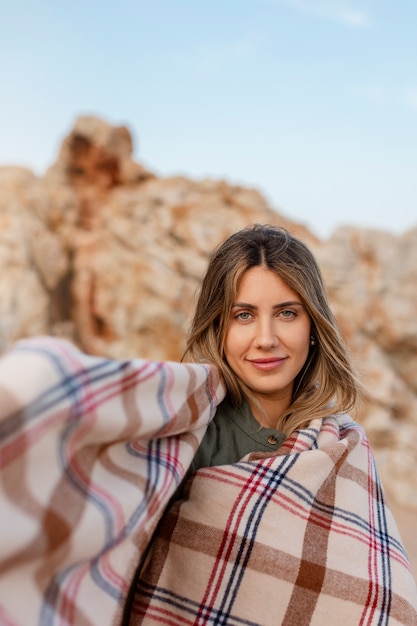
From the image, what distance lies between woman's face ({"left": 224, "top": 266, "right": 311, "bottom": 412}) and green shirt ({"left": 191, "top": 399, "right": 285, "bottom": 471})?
101 mm

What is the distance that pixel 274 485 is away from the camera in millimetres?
1321

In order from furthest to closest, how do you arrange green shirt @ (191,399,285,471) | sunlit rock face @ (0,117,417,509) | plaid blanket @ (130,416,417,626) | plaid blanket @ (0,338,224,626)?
sunlit rock face @ (0,117,417,509)
green shirt @ (191,399,285,471)
plaid blanket @ (130,416,417,626)
plaid blanket @ (0,338,224,626)

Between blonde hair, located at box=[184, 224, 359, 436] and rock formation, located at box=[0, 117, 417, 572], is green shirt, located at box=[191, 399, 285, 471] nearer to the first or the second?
blonde hair, located at box=[184, 224, 359, 436]

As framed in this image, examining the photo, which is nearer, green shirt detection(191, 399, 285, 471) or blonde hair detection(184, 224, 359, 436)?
green shirt detection(191, 399, 285, 471)

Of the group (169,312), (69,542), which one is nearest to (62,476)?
(69,542)

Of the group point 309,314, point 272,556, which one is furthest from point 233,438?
point 309,314

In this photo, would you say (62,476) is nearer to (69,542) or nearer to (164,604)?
(69,542)

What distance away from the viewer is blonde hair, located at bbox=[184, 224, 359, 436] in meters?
1.63

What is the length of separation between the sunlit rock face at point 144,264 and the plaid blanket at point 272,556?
555cm

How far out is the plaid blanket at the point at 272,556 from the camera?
4.02 feet

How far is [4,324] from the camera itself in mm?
7137

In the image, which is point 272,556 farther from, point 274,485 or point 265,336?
point 265,336

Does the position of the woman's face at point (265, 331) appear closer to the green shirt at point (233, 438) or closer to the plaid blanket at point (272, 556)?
the green shirt at point (233, 438)

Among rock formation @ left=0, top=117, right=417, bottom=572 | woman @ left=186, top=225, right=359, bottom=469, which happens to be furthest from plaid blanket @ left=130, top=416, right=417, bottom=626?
rock formation @ left=0, top=117, right=417, bottom=572
